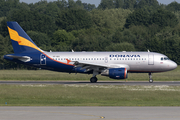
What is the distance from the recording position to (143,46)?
105 meters

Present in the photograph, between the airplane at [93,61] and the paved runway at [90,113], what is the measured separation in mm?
23575

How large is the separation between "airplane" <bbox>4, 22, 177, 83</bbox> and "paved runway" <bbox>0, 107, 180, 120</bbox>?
23.6m

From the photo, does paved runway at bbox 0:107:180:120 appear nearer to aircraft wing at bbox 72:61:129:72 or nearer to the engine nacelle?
the engine nacelle

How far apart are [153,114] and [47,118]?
19.3 feet

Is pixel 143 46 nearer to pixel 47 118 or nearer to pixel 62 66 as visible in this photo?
pixel 62 66

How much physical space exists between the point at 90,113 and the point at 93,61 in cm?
2812

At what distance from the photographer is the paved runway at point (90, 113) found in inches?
707

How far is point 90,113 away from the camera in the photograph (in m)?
19.6

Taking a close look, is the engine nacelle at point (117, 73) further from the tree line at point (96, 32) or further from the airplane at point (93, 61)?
the tree line at point (96, 32)

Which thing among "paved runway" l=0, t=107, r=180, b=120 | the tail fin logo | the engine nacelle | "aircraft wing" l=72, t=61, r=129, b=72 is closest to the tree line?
the tail fin logo

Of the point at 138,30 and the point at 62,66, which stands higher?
the point at 138,30

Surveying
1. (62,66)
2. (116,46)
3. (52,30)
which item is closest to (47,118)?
(62,66)

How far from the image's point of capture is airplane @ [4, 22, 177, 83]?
46.4 meters

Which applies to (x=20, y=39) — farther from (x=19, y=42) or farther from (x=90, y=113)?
(x=90, y=113)
